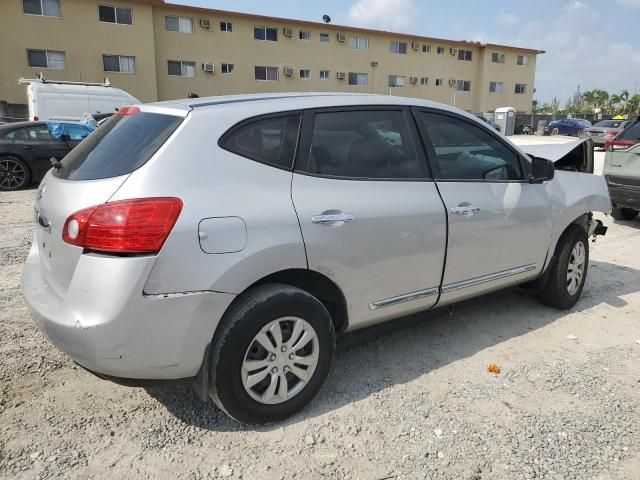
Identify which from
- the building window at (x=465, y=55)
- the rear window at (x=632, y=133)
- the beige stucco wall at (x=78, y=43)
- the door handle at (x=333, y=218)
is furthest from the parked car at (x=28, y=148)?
the building window at (x=465, y=55)

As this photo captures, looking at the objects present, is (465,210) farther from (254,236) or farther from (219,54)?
(219,54)

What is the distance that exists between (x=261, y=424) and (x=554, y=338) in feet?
7.83

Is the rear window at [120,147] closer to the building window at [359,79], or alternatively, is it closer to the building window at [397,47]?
the building window at [359,79]

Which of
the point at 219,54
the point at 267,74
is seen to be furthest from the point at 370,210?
the point at 267,74

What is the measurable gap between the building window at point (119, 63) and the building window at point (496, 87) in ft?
93.7

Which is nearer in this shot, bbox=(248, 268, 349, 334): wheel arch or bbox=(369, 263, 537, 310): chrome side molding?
bbox=(248, 268, 349, 334): wheel arch

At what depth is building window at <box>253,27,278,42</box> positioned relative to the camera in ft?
104

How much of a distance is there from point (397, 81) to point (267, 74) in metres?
10.7

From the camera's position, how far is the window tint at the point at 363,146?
9.47 ft

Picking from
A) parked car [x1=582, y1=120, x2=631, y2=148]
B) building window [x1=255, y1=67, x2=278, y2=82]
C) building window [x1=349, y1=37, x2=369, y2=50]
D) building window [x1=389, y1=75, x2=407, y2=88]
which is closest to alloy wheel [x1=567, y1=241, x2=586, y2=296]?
parked car [x1=582, y1=120, x2=631, y2=148]

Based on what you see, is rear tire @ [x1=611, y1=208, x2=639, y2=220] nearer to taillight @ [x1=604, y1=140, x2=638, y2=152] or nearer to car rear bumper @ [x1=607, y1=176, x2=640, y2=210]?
car rear bumper @ [x1=607, y1=176, x2=640, y2=210]

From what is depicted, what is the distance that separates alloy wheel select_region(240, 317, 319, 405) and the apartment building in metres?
27.4

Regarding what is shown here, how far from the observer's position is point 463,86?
41.7 metres

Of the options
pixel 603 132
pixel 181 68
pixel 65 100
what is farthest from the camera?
pixel 181 68
